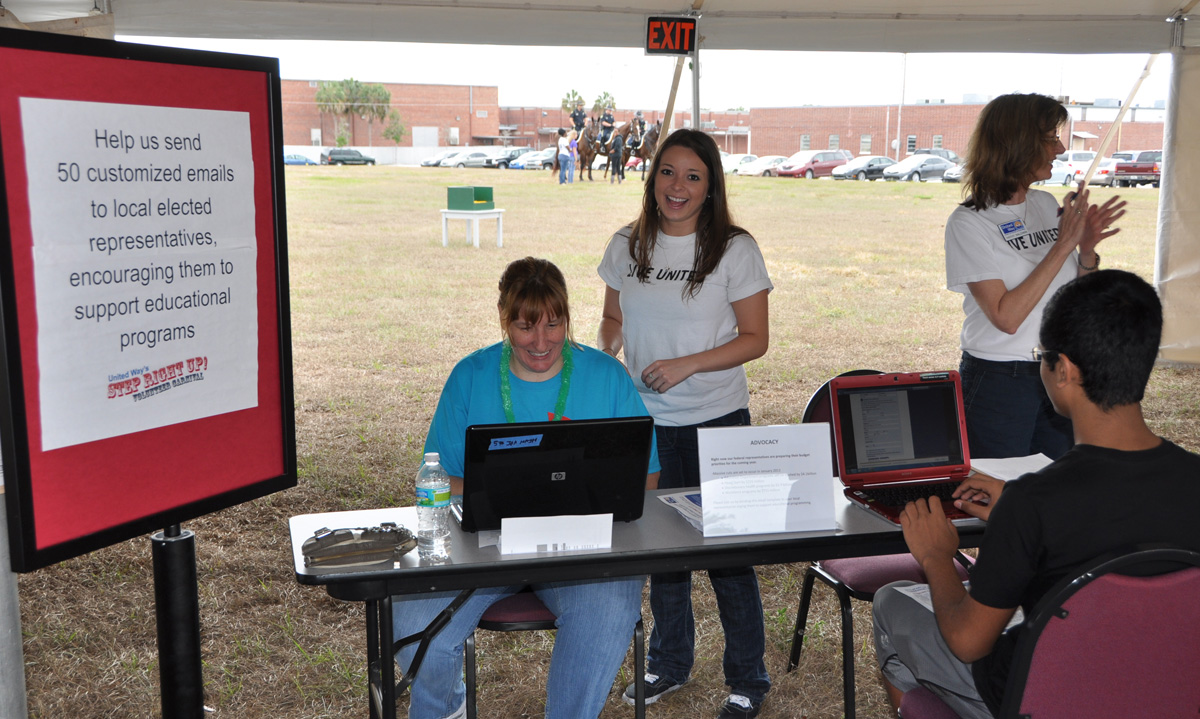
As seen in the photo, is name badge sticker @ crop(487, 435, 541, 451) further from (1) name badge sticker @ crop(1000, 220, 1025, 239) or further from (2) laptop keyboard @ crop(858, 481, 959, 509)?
(1) name badge sticker @ crop(1000, 220, 1025, 239)

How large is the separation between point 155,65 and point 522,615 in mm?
1346

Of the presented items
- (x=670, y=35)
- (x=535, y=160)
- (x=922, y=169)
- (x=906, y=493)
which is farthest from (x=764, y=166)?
(x=906, y=493)

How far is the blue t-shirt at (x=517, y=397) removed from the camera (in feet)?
7.32

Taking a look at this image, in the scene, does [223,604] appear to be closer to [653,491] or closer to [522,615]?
[522,615]

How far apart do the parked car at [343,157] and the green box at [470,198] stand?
44.6 feet

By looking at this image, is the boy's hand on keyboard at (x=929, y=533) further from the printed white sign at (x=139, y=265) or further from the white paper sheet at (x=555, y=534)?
the printed white sign at (x=139, y=265)

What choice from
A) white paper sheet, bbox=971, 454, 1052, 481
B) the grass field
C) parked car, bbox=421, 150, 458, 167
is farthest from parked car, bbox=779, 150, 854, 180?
white paper sheet, bbox=971, 454, 1052, 481

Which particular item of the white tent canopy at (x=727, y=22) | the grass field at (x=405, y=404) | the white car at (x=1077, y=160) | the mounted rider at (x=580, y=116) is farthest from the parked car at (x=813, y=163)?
the white tent canopy at (x=727, y=22)

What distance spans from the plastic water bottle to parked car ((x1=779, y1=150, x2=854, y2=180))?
22.7 meters

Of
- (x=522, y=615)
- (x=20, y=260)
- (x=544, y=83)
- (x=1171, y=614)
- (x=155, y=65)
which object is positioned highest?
(x=544, y=83)

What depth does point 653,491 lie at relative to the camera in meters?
2.25

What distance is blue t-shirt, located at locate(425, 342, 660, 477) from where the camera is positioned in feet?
7.32

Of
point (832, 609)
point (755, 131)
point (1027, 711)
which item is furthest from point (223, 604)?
point (755, 131)

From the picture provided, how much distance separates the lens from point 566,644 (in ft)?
6.88
